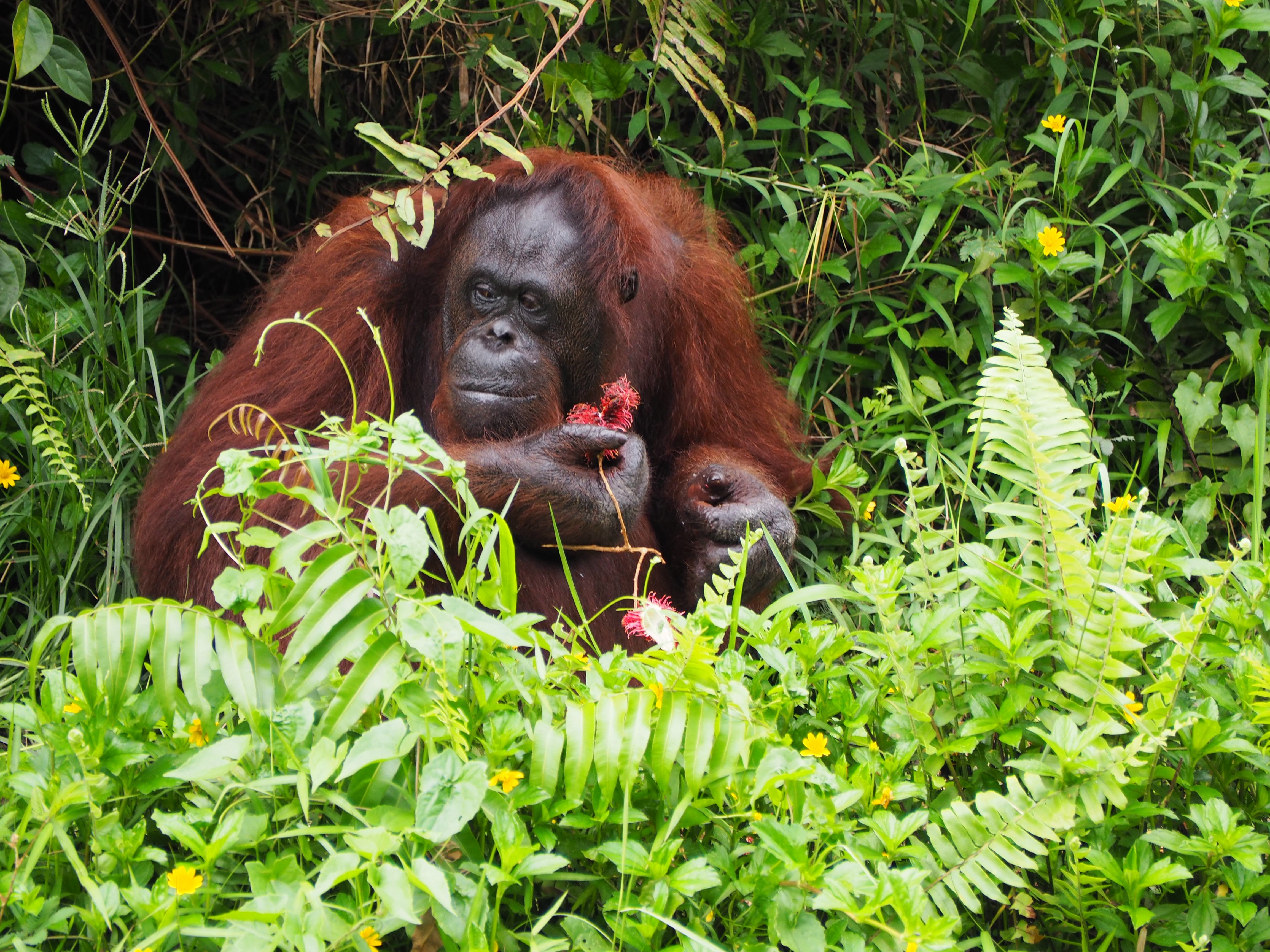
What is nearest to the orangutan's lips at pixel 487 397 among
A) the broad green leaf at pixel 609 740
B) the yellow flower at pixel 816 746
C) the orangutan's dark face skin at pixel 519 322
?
the orangutan's dark face skin at pixel 519 322

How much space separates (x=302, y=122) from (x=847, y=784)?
344cm

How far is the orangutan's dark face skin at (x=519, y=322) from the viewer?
2801 mm

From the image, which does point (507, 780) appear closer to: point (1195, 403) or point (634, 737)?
point (634, 737)

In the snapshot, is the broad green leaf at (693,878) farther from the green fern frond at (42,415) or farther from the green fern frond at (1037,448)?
the green fern frond at (42,415)

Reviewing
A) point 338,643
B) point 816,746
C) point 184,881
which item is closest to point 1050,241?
point 816,746

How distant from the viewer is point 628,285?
10.0 feet

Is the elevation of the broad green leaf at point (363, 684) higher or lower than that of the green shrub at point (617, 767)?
higher

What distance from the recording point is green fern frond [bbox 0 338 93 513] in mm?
3082

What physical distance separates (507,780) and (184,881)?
380 millimetres

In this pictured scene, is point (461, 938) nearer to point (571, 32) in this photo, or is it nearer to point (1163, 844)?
point (1163, 844)

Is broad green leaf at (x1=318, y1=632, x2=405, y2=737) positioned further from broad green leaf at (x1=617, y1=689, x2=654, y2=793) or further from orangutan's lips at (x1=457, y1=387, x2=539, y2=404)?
orangutan's lips at (x1=457, y1=387, x2=539, y2=404)

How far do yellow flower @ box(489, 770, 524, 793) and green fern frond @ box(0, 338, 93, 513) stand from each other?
6.34 feet

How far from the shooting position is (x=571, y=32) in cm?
304

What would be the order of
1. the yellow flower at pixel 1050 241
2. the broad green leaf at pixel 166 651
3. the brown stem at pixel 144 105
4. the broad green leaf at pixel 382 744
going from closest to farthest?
1. the broad green leaf at pixel 382 744
2. the broad green leaf at pixel 166 651
3. the yellow flower at pixel 1050 241
4. the brown stem at pixel 144 105
